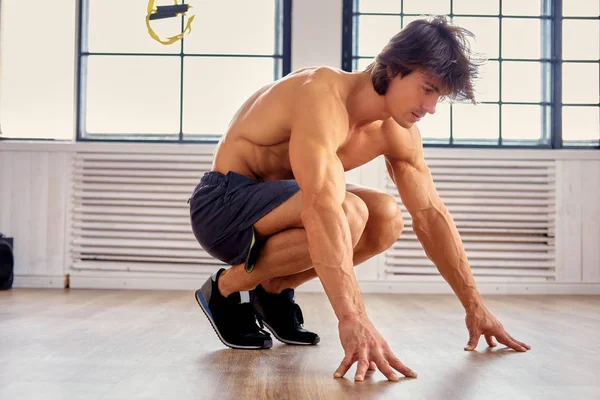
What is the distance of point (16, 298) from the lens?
12.1 ft

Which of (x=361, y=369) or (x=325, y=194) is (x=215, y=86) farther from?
(x=361, y=369)

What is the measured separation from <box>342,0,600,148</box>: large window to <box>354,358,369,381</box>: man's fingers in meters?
Result: 3.32

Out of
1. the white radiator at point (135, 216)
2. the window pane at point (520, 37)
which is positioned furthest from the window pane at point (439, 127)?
the white radiator at point (135, 216)

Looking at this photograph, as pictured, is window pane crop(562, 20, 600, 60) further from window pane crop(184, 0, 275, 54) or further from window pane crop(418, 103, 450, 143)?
window pane crop(184, 0, 275, 54)

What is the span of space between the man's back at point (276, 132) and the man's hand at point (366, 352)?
24.7 inches

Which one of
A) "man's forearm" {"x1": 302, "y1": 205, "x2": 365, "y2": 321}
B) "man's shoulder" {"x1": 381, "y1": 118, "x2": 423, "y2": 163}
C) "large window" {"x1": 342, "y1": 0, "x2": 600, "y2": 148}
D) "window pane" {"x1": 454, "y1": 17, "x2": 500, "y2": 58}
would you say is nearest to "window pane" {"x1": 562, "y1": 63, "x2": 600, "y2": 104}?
"large window" {"x1": 342, "y1": 0, "x2": 600, "y2": 148}

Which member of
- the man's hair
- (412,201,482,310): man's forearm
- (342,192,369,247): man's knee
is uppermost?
the man's hair

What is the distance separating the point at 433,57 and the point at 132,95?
10.6 ft

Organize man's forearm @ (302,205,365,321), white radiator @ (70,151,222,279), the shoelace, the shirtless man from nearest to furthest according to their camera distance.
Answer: man's forearm @ (302,205,365,321) → the shirtless man → the shoelace → white radiator @ (70,151,222,279)

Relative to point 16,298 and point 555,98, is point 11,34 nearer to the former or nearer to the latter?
point 16,298

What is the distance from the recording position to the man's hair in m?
1.93

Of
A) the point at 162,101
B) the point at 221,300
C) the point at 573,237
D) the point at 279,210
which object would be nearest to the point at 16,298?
the point at 162,101

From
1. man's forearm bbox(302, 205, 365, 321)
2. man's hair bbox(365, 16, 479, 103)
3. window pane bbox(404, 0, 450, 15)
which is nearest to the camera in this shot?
man's forearm bbox(302, 205, 365, 321)

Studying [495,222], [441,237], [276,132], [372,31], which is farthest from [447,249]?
[372,31]
